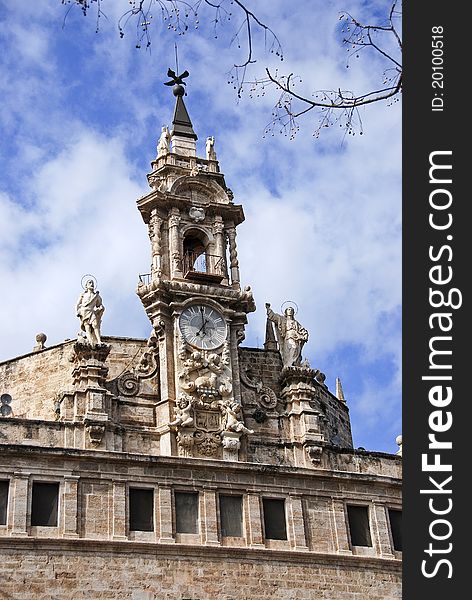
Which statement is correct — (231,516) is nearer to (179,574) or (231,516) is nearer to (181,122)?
(179,574)

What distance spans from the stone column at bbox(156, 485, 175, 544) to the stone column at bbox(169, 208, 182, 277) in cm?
875

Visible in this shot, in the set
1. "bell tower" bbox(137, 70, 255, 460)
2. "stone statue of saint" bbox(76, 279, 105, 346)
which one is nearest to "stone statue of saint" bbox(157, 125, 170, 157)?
"bell tower" bbox(137, 70, 255, 460)

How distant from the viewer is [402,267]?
580 inches

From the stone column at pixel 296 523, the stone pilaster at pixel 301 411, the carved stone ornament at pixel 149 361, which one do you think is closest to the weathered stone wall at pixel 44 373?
the carved stone ornament at pixel 149 361

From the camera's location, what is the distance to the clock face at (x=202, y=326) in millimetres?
37312

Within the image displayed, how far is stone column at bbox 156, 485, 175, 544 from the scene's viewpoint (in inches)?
1264

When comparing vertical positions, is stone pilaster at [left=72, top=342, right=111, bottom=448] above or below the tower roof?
below

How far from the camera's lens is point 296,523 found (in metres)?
33.8

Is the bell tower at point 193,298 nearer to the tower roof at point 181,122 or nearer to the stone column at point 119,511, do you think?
the tower roof at point 181,122

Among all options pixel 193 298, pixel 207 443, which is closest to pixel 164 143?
pixel 193 298

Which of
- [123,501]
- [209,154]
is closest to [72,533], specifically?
[123,501]

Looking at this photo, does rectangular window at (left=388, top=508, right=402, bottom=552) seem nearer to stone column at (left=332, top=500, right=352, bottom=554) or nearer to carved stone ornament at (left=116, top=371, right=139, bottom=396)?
stone column at (left=332, top=500, right=352, bottom=554)

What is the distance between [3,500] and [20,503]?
0.51m

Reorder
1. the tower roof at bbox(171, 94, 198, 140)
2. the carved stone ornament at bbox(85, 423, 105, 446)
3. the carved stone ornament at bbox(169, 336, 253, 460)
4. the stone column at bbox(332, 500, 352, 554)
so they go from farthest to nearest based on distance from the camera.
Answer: the tower roof at bbox(171, 94, 198, 140) < the carved stone ornament at bbox(169, 336, 253, 460) < the carved stone ornament at bbox(85, 423, 105, 446) < the stone column at bbox(332, 500, 352, 554)
